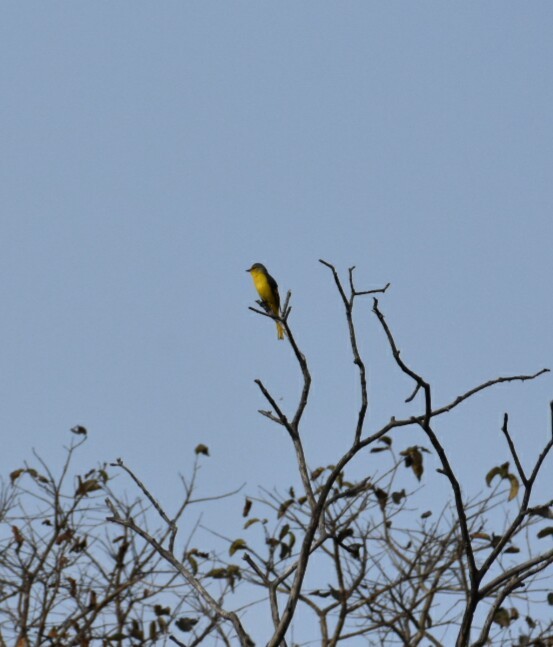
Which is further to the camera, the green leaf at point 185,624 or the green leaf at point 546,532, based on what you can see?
the green leaf at point 185,624

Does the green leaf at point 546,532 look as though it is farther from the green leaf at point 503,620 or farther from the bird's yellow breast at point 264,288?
the bird's yellow breast at point 264,288

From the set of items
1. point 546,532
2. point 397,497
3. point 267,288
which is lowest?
point 546,532

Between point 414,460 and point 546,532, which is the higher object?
point 414,460

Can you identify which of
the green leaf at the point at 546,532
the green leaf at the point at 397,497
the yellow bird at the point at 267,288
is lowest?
the green leaf at the point at 546,532

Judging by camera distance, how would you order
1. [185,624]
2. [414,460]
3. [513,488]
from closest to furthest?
1. [513,488]
2. [185,624]
3. [414,460]

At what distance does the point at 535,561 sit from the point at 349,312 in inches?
45.7

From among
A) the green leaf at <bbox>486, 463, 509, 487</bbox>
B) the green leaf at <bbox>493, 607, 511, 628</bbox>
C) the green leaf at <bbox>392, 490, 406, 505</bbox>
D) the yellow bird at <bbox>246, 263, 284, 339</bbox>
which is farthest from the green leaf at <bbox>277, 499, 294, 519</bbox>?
the yellow bird at <bbox>246, 263, 284, 339</bbox>

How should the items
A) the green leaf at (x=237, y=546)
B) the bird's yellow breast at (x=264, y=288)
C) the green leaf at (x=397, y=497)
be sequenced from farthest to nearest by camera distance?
the bird's yellow breast at (x=264, y=288) < the green leaf at (x=397, y=497) < the green leaf at (x=237, y=546)

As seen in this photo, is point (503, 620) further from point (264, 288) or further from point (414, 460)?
point (264, 288)

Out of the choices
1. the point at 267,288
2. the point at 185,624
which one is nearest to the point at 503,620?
the point at 185,624

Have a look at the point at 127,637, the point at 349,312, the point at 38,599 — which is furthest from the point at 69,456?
the point at 349,312

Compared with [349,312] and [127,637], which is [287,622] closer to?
[349,312]

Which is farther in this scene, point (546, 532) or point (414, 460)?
point (414, 460)

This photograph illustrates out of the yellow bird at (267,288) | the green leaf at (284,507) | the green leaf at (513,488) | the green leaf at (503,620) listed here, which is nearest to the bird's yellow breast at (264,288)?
the yellow bird at (267,288)
